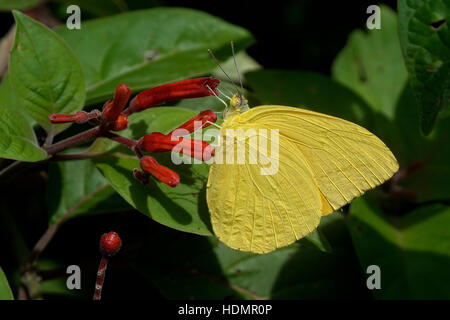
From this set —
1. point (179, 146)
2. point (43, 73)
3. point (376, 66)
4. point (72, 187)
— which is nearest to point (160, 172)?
point (179, 146)

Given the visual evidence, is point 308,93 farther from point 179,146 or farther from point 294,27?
point 179,146

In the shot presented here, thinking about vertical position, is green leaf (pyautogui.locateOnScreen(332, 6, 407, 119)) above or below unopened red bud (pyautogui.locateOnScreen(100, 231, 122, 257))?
above

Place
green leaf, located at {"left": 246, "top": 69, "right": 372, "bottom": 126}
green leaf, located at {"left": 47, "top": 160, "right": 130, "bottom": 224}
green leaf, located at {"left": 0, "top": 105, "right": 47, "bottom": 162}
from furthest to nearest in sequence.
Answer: green leaf, located at {"left": 246, "top": 69, "right": 372, "bottom": 126} → green leaf, located at {"left": 47, "top": 160, "right": 130, "bottom": 224} → green leaf, located at {"left": 0, "top": 105, "right": 47, "bottom": 162}

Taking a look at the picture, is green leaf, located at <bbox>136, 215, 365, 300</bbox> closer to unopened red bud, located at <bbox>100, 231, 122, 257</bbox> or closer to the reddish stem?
unopened red bud, located at <bbox>100, 231, 122, 257</bbox>

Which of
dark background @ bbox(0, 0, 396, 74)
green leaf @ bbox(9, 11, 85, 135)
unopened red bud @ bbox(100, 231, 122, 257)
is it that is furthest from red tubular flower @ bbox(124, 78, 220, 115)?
dark background @ bbox(0, 0, 396, 74)

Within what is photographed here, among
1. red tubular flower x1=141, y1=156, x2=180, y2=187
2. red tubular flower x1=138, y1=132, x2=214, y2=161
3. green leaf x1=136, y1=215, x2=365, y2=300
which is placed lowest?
green leaf x1=136, y1=215, x2=365, y2=300

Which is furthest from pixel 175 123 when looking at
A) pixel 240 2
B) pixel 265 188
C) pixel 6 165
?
pixel 240 2

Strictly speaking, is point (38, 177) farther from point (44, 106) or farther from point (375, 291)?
point (375, 291)
